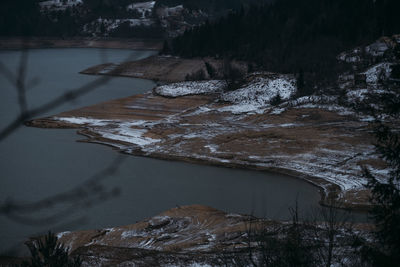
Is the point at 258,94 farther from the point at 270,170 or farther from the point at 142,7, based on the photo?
the point at 142,7

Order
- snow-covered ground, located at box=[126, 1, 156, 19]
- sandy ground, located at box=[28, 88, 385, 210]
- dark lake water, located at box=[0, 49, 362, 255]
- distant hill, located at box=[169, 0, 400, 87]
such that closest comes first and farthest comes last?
dark lake water, located at box=[0, 49, 362, 255] < sandy ground, located at box=[28, 88, 385, 210] < distant hill, located at box=[169, 0, 400, 87] < snow-covered ground, located at box=[126, 1, 156, 19]

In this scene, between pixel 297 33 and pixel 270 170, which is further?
pixel 297 33

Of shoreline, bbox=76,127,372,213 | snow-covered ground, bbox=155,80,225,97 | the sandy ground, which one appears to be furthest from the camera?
snow-covered ground, bbox=155,80,225,97

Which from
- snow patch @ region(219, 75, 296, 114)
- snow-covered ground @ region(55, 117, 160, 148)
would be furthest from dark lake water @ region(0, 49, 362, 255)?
snow patch @ region(219, 75, 296, 114)

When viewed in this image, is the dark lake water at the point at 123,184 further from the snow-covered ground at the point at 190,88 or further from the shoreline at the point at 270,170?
the snow-covered ground at the point at 190,88

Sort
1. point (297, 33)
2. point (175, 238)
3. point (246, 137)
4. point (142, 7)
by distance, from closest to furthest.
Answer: point (175, 238), point (246, 137), point (297, 33), point (142, 7)

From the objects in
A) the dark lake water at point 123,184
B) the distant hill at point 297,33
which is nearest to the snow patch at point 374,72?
the distant hill at point 297,33

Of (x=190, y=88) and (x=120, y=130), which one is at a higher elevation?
(x=190, y=88)

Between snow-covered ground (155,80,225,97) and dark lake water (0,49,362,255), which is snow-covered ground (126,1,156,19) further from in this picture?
dark lake water (0,49,362,255)

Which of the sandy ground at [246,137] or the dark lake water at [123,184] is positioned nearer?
the dark lake water at [123,184]

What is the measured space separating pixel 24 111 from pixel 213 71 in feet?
119

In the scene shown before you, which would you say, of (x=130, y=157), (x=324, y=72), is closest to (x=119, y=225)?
(x=130, y=157)

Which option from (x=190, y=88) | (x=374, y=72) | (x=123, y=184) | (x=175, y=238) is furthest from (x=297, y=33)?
(x=175, y=238)

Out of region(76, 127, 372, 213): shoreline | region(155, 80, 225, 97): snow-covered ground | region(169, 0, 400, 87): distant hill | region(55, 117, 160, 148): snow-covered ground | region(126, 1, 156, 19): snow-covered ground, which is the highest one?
region(126, 1, 156, 19): snow-covered ground
